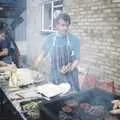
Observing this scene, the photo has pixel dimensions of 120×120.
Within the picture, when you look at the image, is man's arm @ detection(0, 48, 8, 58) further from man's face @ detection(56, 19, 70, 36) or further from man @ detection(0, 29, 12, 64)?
man's face @ detection(56, 19, 70, 36)

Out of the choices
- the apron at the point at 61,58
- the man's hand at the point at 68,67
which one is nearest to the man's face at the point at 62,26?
the apron at the point at 61,58

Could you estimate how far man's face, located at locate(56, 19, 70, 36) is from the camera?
400 cm

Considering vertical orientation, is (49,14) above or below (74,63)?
above

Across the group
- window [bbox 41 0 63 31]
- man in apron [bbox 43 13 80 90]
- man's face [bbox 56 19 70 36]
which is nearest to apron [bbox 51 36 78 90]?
man in apron [bbox 43 13 80 90]

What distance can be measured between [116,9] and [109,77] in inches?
54.1

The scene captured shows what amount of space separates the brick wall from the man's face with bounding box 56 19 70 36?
183 cm

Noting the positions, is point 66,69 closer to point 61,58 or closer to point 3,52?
point 61,58

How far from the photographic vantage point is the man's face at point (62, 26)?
13.1 feet

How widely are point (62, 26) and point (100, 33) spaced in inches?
90.5

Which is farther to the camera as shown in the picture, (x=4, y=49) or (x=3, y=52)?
(x=4, y=49)

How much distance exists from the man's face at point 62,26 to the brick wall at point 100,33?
1828 mm

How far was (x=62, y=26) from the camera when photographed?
4023 millimetres

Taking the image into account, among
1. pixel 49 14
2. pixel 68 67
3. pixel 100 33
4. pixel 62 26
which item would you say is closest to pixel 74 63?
pixel 68 67

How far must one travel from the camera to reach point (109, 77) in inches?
235
